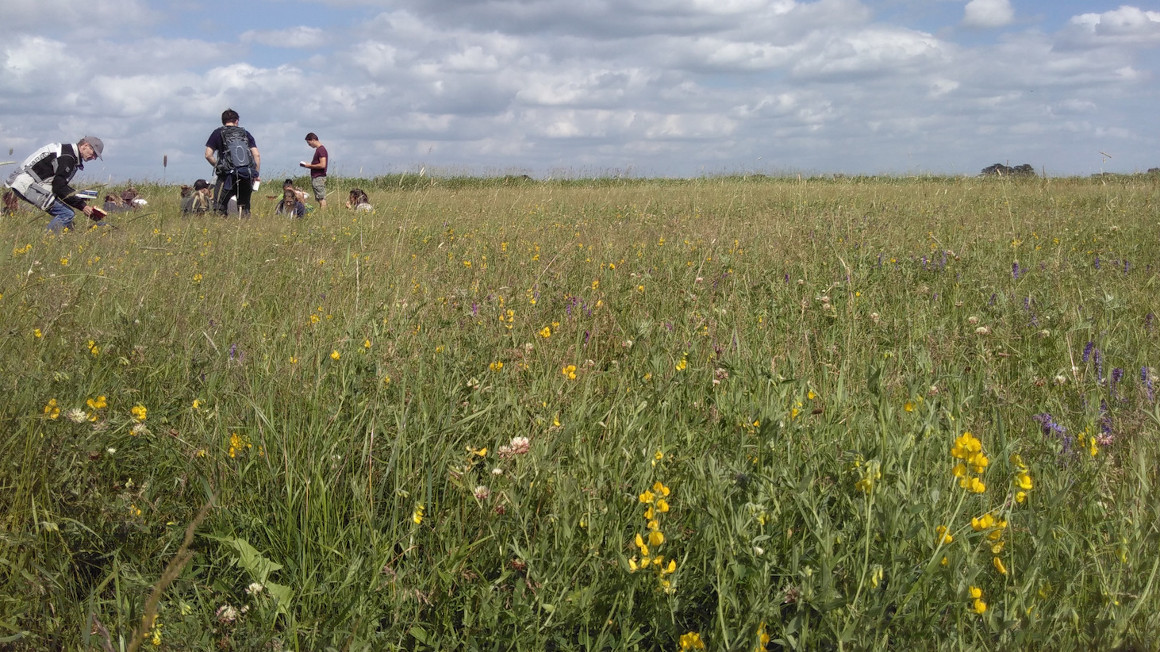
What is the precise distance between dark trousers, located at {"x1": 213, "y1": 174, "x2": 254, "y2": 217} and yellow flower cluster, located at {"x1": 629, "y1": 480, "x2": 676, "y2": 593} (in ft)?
31.1

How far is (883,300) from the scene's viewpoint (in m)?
4.00

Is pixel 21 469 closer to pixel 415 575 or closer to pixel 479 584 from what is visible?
A: pixel 415 575

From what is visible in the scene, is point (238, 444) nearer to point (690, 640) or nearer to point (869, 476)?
point (690, 640)

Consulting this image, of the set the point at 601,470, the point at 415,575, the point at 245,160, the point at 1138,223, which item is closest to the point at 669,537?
the point at 601,470

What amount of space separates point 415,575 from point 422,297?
6.55ft

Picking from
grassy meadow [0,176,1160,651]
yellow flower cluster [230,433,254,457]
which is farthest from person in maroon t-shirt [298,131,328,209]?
yellow flower cluster [230,433,254,457]

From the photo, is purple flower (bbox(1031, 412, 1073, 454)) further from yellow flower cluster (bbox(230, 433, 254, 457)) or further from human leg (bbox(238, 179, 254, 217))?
human leg (bbox(238, 179, 254, 217))

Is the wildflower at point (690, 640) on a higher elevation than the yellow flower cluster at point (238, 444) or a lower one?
lower

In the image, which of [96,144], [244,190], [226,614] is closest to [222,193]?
[244,190]

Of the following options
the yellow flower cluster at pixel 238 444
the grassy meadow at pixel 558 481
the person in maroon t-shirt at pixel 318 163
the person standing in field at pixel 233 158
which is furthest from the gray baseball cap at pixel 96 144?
the yellow flower cluster at pixel 238 444

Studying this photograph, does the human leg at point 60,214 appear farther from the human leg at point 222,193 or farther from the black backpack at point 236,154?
the black backpack at point 236,154

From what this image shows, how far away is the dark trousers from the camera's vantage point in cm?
1000

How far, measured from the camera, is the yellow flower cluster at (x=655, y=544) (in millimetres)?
1553

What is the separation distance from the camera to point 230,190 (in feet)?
33.5
